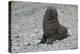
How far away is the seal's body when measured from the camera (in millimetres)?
2412

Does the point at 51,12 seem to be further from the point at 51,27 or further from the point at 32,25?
the point at 32,25

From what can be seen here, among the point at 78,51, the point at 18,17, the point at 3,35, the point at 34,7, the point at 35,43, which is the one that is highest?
the point at 34,7

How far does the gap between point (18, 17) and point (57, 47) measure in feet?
2.99

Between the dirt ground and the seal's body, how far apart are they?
64 millimetres

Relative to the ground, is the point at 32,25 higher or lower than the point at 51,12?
lower

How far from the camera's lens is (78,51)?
2.63m

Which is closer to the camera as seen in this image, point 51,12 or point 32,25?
point 32,25

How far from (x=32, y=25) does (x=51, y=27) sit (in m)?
0.37

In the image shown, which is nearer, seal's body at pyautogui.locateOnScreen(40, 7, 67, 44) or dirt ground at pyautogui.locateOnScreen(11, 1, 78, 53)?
dirt ground at pyautogui.locateOnScreen(11, 1, 78, 53)

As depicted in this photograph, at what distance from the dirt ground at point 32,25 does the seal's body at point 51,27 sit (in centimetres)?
6

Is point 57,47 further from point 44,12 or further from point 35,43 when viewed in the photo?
point 44,12

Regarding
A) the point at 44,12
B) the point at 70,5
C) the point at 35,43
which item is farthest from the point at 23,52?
the point at 70,5

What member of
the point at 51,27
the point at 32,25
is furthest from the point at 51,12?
the point at 32,25

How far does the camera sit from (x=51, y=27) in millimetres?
2451
